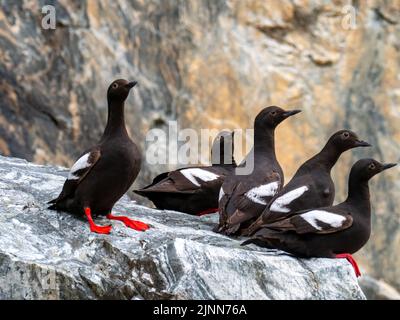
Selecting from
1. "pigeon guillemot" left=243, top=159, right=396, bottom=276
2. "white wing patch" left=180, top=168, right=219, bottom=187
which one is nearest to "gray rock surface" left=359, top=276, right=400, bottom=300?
"white wing patch" left=180, top=168, right=219, bottom=187

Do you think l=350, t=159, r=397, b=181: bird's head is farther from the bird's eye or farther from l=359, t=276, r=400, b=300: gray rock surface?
l=359, t=276, r=400, b=300: gray rock surface

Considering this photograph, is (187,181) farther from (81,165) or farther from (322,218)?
(322,218)

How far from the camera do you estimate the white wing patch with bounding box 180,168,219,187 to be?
35.1 ft

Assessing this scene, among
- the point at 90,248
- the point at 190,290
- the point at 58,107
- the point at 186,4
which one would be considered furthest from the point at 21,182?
the point at 186,4

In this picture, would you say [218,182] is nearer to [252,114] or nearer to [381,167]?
[381,167]

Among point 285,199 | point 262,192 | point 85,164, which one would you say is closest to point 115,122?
point 85,164

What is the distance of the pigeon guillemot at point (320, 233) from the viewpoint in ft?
28.4

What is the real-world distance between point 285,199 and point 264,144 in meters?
1.28

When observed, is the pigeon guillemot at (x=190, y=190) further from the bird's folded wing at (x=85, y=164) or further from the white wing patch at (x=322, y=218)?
the white wing patch at (x=322, y=218)

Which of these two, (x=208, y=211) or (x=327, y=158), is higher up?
(x=327, y=158)

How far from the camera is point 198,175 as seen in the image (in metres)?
10.8

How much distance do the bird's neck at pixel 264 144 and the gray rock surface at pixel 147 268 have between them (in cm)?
170

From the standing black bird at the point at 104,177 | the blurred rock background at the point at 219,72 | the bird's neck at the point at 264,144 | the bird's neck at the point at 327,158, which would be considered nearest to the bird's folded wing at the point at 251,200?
the bird's neck at the point at 327,158

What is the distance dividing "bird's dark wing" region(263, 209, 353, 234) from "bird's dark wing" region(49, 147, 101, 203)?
150 cm
